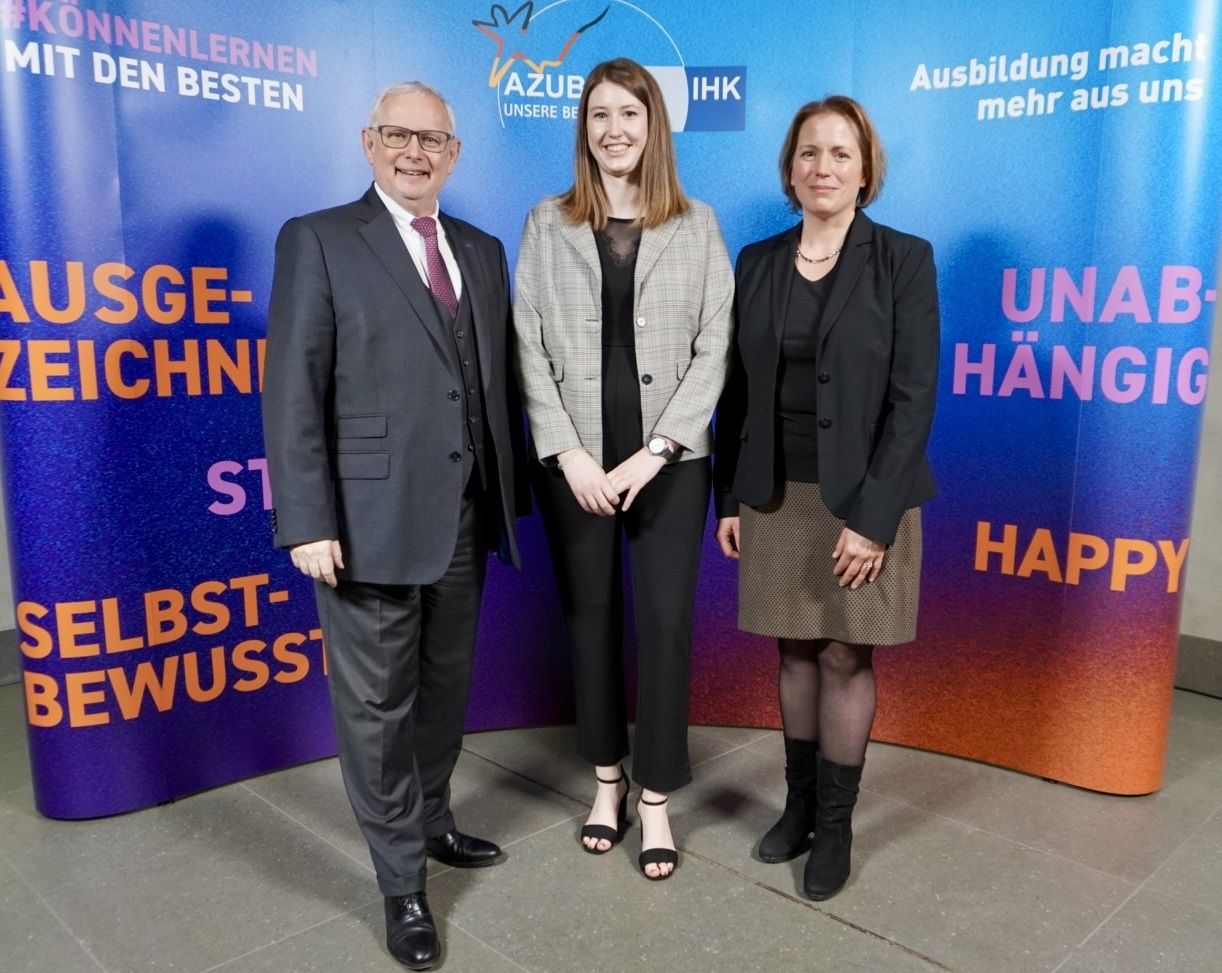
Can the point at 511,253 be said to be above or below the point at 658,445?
above

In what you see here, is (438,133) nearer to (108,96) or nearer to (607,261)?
(607,261)

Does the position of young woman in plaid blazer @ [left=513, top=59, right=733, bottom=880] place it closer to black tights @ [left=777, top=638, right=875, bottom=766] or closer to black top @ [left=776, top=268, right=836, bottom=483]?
black top @ [left=776, top=268, right=836, bottom=483]

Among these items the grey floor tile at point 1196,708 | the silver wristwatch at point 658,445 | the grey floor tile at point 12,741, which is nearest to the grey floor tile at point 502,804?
the silver wristwatch at point 658,445

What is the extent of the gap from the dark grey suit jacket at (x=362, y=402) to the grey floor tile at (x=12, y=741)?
140cm

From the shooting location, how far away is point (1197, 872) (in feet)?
8.59

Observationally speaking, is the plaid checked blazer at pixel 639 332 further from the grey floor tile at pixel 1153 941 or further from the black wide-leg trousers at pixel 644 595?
the grey floor tile at pixel 1153 941

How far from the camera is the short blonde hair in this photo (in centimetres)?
229

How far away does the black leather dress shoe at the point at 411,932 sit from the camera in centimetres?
217

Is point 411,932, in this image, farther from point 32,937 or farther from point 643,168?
point 643,168

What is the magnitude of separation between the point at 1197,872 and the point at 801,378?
5.27 ft

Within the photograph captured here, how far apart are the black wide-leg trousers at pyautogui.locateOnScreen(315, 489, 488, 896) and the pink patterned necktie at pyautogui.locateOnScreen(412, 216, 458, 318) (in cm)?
42

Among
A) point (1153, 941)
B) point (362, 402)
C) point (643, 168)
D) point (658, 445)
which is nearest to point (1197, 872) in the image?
point (1153, 941)

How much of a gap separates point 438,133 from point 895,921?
198 cm

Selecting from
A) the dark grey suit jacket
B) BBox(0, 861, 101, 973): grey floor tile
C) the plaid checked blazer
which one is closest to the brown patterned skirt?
the plaid checked blazer
